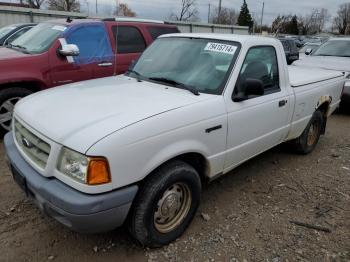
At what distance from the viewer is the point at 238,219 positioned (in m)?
3.72

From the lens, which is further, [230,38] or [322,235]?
[230,38]

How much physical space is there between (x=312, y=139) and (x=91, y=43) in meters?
4.10

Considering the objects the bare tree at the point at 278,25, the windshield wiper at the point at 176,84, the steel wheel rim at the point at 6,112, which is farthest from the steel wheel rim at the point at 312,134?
the steel wheel rim at the point at 6,112

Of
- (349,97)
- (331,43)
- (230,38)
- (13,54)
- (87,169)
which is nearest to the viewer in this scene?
(87,169)

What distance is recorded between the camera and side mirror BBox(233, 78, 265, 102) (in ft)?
11.4

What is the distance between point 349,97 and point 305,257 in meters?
6.10

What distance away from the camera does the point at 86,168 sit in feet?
8.28

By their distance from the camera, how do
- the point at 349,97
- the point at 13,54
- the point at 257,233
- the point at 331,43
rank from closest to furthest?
1. the point at 257,233
2. the point at 13,54
3. the point at 349,97
4. the point at 331,43

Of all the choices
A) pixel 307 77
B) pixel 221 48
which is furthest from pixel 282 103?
pixel 307 77

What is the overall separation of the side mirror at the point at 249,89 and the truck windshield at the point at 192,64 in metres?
0.20

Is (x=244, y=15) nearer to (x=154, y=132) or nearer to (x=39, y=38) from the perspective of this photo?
(x=39, y=38)

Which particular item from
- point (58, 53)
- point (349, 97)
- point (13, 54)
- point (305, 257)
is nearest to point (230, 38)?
point (305, 257)

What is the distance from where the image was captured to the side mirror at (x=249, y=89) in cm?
346

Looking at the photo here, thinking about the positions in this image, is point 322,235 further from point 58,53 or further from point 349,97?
point 349,97
